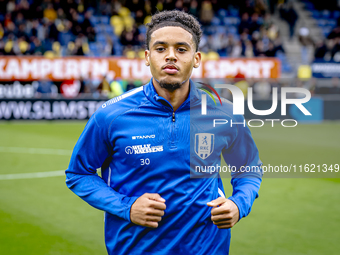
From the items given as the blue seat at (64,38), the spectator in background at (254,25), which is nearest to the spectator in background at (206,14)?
the spectator in background at (254,25)

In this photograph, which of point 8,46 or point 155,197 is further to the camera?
point 8,46

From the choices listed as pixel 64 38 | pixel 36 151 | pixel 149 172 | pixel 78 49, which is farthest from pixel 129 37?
pixel 149 172

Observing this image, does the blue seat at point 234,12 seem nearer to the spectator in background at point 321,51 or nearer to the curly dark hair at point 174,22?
the spectator in background at point 321,51

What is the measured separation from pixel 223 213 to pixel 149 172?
0.42m

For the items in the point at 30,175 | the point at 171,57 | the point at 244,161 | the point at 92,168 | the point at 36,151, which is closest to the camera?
the point at 171,57

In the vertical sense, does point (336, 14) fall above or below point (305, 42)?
above

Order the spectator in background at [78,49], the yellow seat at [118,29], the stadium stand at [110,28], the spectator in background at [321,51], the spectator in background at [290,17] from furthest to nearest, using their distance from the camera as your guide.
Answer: the spectator in background at [290,17]
the spectator in background at [321,51]
the yellow seat at [118,29]
the stadium stand at [110,28]
the spectator in background at [78,49]

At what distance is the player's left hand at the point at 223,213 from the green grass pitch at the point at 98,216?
2.48 meters

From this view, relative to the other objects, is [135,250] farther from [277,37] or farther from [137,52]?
[277,37]

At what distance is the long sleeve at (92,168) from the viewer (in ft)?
7.13

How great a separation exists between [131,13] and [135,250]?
20.0m

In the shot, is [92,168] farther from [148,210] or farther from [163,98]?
[163,98]

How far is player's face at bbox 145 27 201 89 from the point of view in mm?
2182

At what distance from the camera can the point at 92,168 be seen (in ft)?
7.44
